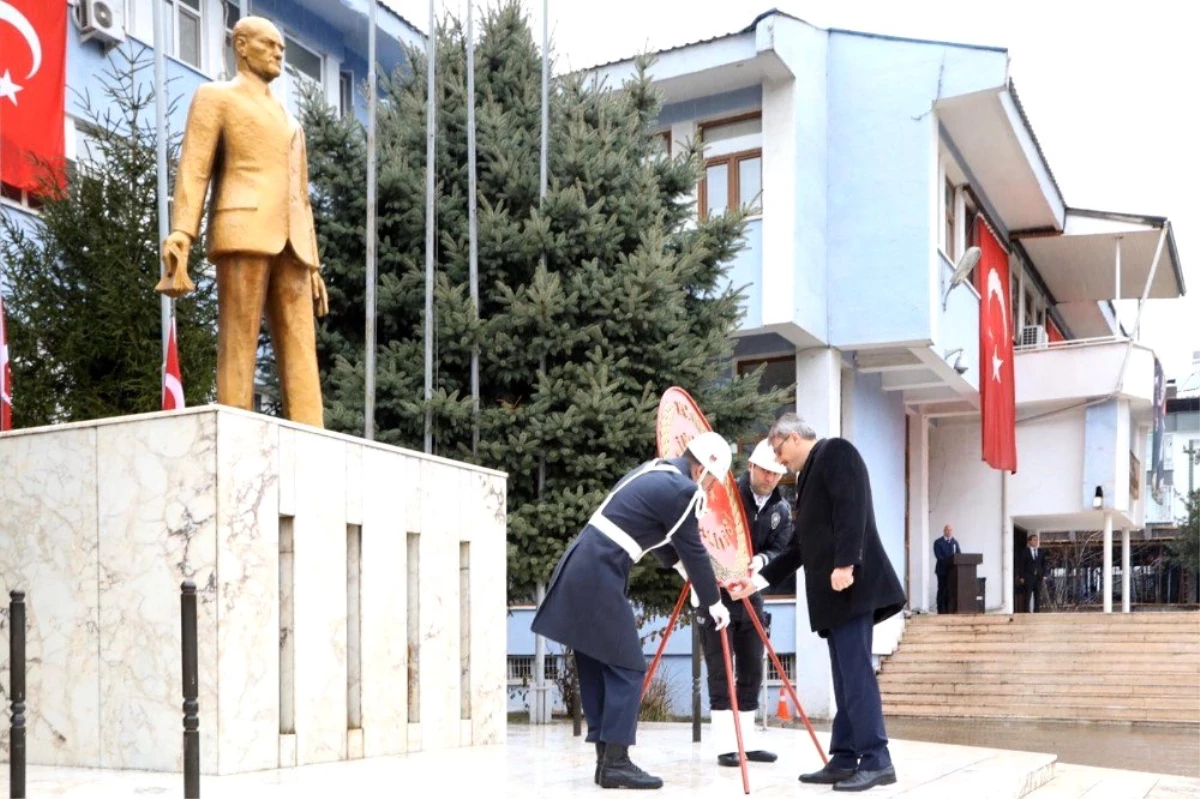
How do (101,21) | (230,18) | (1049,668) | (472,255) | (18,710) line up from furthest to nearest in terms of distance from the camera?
(1049,668) → (230,18) → (101,21) → (472,255) → (18,710)

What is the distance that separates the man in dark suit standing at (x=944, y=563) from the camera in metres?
27.5

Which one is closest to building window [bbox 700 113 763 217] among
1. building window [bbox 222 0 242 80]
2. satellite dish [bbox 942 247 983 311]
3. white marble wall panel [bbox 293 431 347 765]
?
satellite dish [bbox 942 247 983 311]

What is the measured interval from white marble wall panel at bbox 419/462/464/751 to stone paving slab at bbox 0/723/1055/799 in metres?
0.31

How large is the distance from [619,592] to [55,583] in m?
3.36

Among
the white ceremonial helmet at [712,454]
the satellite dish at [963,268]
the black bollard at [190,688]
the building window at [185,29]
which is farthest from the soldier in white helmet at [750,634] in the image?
the satellite dish at [963,268]

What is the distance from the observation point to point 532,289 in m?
14.0

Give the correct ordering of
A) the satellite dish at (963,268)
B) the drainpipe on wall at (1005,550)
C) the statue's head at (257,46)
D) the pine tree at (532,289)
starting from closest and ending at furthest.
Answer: the statue's head at (257,46)
the pine tree at (532,289)
the satellite dish at (963,268)
the drainpipe on wall at (1005,550)

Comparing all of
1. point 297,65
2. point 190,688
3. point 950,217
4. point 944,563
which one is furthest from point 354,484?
point 944,563

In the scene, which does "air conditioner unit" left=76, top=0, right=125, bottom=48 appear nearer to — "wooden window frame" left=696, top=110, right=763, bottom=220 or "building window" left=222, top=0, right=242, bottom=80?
"building window" left=222, top=0, right=242, bottom=80

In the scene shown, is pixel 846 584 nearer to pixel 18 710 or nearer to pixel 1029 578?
pixel 18 710

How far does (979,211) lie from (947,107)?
198 inches

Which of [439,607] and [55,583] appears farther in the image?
[439,607]

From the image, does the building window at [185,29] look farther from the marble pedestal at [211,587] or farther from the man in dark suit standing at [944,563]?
the man in dark suit standing at [944,563]

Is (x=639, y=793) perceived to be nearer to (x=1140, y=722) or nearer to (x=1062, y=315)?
(x=1140, y=722)
